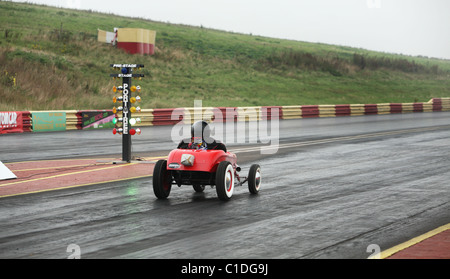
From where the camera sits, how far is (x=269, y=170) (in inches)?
581

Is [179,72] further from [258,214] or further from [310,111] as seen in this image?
[258,214]

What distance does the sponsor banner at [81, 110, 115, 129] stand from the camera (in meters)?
27.5

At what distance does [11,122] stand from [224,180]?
16.8 m

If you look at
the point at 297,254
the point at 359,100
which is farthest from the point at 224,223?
the point at 359,100

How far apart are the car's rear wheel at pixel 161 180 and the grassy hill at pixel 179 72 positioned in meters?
20.5

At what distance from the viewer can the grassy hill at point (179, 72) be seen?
36.5 metres

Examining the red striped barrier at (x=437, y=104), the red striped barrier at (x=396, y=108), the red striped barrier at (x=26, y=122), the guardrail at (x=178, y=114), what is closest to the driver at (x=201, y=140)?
the guardrail at (x=178, y=114)

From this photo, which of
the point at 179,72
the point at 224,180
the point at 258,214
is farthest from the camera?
the point at 179,72

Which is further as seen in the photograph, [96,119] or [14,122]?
[96,119]


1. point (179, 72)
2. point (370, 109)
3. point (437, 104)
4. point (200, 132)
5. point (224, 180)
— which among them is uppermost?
point (179, 72)

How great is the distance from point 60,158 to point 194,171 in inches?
300

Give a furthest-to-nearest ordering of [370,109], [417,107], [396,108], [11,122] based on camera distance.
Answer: [417,107]
[396,108]
[370,109]
[11,122]

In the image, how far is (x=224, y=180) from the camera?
10320mm

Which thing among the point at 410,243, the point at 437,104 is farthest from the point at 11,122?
the point at 437,104
